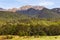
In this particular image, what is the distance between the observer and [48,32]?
604 feet

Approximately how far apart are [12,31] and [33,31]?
2187 cm

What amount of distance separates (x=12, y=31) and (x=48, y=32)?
37342 millimetres

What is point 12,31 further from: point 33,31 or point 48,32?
point 48,32

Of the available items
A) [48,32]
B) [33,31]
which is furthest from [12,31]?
[48,32]

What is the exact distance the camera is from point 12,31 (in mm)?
192000

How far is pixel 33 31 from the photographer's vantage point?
194m

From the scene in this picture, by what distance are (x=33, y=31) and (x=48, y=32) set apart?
17602 mm
